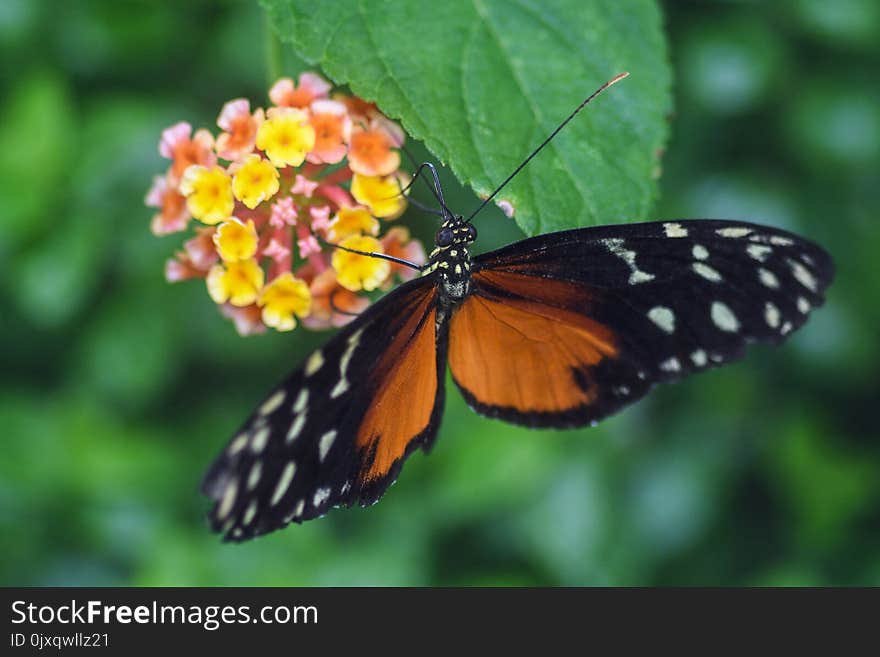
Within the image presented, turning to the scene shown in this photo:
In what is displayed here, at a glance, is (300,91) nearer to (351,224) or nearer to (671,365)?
(351,224)

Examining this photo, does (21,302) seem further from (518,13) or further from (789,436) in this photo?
(789,436)

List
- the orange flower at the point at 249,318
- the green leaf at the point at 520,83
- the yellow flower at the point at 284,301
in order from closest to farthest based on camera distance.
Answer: the green leaf at the point at 520,83, the yellow flower at the point at 284,301, the orange flower at the point at 249,318

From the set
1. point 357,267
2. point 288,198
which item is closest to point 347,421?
point 357,267

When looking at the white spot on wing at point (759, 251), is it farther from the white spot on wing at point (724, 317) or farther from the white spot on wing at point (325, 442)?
the white spot on wing at point (325, 442)

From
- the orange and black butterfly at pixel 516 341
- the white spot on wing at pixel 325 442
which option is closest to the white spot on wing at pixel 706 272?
the orange and black butterfly at pixel 516 341

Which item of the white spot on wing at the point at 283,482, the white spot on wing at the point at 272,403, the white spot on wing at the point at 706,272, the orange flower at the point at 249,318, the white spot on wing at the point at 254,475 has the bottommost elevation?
the white spot on wing at the point at 283,482
